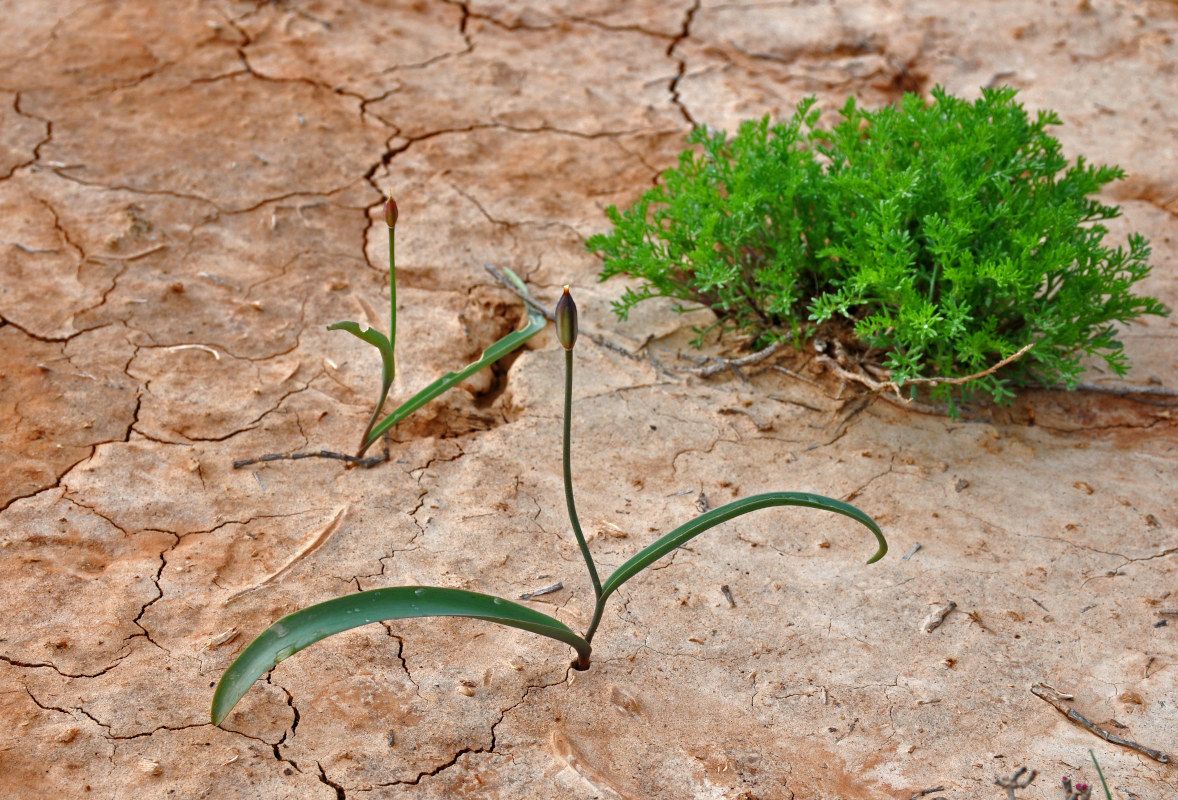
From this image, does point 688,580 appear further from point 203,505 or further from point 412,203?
point 412,203

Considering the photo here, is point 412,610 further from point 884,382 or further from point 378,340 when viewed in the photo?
point 884,382

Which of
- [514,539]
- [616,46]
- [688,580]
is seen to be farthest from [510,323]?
[616,46]

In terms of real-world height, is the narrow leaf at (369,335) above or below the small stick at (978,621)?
above

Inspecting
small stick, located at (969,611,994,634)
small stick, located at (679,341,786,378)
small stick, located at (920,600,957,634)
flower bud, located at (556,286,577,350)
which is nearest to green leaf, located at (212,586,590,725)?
flower bud, located at (556,286,577,350)

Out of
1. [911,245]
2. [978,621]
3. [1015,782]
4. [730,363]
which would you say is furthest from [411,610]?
[911,245]

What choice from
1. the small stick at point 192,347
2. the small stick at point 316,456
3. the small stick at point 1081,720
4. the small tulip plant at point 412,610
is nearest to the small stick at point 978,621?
the small stick at point 1081,720

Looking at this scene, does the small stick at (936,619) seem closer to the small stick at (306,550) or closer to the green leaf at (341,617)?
the green leaf at (341,617)
